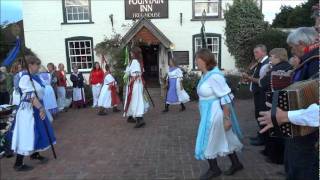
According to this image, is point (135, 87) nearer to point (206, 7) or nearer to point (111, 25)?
point (111, 25)

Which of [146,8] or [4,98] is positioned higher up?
[146,8]

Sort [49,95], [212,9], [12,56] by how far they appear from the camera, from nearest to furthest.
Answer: [12,56], [49,95], [212,9]

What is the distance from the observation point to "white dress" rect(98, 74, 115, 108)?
470 inches

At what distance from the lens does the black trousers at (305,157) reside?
3.08 m

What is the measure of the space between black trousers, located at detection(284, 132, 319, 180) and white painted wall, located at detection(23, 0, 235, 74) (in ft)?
50.0

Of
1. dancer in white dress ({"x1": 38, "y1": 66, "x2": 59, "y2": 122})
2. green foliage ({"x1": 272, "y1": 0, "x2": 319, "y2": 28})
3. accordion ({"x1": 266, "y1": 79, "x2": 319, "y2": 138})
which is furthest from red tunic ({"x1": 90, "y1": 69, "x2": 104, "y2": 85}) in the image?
green foliage ({"x1": 272, "y1": 0, "x2": 319, "y2": 28})

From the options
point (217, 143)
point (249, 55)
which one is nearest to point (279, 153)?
point (217, 143)

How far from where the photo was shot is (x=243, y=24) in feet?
57.2

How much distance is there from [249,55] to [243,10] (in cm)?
212

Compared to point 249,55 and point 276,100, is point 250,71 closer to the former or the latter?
point 276,100

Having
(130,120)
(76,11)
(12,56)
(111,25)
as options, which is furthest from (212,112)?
(76,11)

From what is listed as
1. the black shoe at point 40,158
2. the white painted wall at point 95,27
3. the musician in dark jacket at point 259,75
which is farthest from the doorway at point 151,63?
the black shoe at point 40,158

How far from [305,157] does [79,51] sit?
54.2ft

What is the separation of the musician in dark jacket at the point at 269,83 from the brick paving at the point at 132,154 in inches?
7.2
